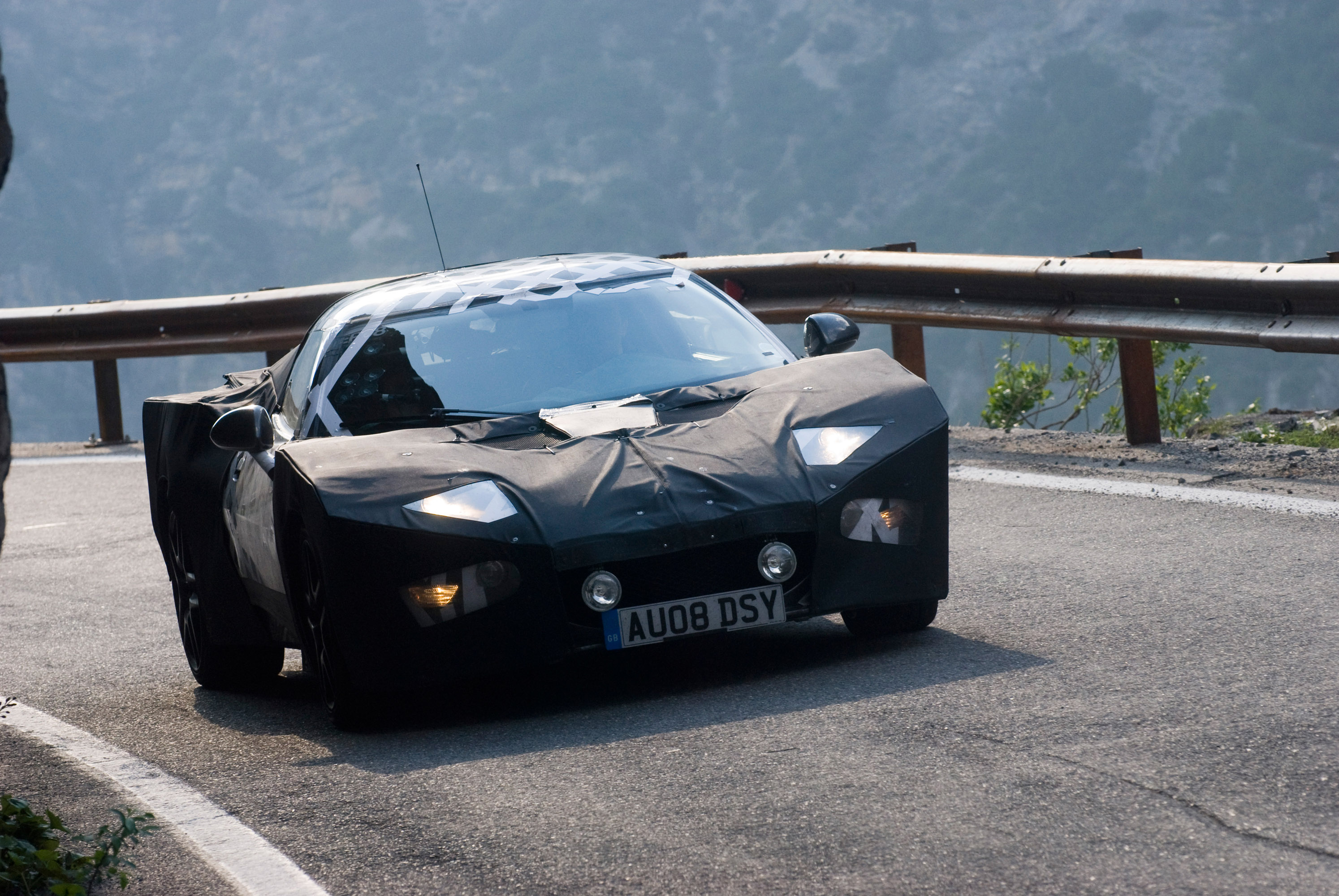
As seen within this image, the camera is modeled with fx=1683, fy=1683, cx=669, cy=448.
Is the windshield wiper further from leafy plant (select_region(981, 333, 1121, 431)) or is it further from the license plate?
leafy plant (select_region(981, 333, 1121, 431))

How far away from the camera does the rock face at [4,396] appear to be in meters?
3.16

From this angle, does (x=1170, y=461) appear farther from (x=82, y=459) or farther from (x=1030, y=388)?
(x=82, y=459)

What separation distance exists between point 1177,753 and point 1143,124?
142 metres

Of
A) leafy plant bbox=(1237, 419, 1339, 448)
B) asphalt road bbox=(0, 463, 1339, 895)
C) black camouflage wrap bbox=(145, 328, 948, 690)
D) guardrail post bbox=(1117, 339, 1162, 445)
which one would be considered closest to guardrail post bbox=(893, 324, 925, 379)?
guardrail post bbox=(1117, 339, 1162, 445)

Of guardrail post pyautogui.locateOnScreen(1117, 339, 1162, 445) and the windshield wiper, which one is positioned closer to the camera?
the windshield wiper

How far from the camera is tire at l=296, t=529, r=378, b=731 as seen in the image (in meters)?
4.71

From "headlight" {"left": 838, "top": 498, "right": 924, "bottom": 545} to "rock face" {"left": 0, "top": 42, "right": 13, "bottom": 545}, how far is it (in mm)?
2342

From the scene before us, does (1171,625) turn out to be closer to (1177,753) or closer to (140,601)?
(1177,753)

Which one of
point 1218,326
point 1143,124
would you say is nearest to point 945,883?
point 1218,326

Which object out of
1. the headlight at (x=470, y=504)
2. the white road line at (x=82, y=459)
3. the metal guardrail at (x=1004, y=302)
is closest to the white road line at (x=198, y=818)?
the headlight at (x=470, y=504)

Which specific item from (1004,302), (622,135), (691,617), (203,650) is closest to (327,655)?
(691,617)

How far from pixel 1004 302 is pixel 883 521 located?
194 inches

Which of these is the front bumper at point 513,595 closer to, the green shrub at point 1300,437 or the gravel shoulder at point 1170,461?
the gravel shoulder at point 1170,461

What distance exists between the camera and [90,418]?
14125 cm
